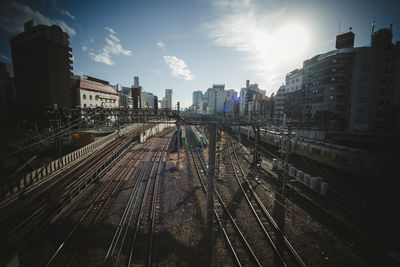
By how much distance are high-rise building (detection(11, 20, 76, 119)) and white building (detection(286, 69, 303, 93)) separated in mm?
71408

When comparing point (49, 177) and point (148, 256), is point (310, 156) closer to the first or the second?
point (148, 256)

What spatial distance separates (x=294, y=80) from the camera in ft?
157

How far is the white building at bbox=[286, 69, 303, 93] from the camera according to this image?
45.2 metres

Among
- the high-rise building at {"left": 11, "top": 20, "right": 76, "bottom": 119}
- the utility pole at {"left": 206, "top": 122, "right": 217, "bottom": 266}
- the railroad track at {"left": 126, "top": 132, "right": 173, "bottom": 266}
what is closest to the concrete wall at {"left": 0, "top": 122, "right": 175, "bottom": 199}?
the railroad track at {"left": 126, "top": 132, "right": 173, "bottom": 266}

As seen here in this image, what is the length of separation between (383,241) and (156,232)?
40.2 feet

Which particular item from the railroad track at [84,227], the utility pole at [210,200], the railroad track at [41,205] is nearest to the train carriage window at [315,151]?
the utility pole at [210,200]

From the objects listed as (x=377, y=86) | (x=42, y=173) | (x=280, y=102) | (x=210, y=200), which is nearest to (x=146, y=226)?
(x=210, y=200)

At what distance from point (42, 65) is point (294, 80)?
7701cm

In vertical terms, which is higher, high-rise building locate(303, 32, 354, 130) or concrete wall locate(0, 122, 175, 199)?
high-rise building locate(303, 32, 354, 130)

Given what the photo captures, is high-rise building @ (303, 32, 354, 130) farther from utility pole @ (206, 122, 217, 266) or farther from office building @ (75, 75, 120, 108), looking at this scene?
office building @ (75, 75, 120, 108)

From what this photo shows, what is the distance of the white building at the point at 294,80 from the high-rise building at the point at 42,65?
234 ft

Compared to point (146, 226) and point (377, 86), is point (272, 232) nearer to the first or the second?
point (146, 226)

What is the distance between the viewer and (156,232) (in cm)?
825

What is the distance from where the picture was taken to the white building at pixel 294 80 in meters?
45.2
